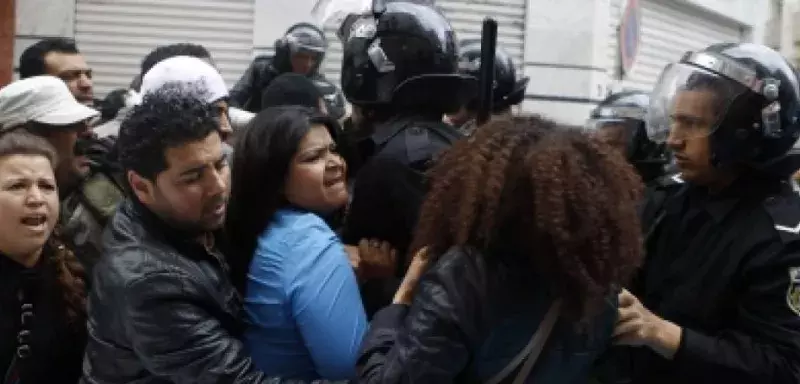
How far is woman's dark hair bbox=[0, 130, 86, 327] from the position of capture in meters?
2.87

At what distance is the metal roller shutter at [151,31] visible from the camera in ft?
30.3

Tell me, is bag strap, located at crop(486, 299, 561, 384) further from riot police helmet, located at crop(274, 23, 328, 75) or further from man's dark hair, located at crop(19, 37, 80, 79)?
riot police helmet, located at crop(274, 23, 328, 75)

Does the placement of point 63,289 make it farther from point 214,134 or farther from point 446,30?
point 446,30

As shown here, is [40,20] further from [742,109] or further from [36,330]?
[742,109]

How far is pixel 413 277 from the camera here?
2.25m

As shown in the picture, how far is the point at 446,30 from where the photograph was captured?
3.18m

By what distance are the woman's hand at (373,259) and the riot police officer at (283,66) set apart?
3895mm

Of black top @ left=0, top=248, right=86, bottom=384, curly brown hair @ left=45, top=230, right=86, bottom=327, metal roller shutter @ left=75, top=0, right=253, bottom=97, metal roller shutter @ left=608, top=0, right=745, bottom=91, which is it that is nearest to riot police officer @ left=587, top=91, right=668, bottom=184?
curly brown hair @ left=45, top=230, right=86, bottom=327

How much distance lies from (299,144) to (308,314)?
0.48 metres

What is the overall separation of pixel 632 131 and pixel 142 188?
2961 mm

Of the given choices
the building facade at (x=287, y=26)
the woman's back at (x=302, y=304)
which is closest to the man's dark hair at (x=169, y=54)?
the woman's back at (x=302, y=304)

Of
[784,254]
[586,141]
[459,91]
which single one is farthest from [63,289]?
[784,254]

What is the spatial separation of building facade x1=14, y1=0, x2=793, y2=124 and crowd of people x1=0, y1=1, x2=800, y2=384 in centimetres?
612

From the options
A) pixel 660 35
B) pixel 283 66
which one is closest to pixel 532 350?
pixel 283 66
